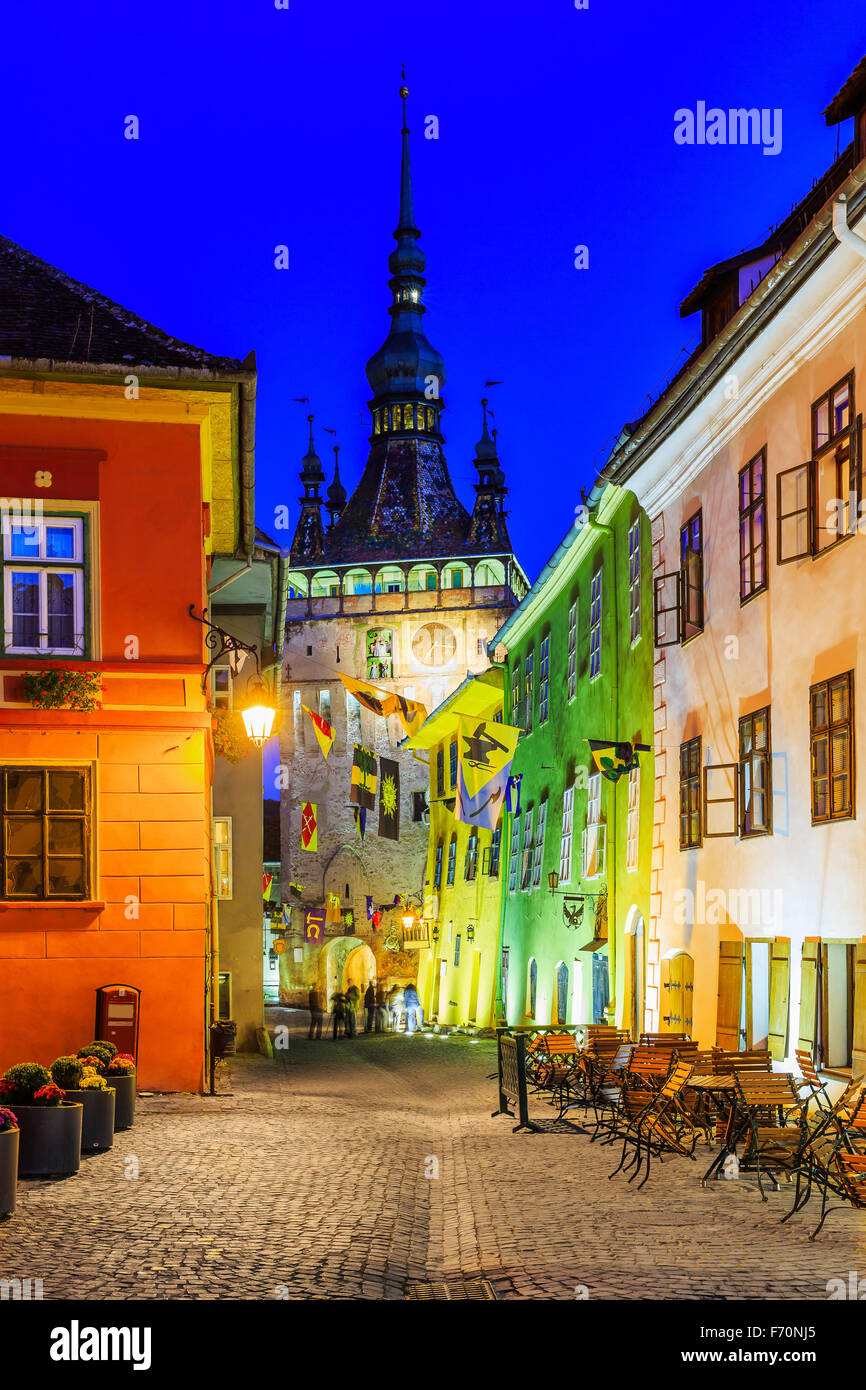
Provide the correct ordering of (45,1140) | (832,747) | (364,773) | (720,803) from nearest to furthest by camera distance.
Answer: (45,1140), (832,747), (720,803), (364,773)

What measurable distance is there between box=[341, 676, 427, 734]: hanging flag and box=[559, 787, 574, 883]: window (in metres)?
3.06

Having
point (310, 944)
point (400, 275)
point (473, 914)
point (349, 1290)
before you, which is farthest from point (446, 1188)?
point (400, 275)

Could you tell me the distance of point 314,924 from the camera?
63.7m

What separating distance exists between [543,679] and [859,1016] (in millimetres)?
18787

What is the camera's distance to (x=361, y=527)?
83312mm

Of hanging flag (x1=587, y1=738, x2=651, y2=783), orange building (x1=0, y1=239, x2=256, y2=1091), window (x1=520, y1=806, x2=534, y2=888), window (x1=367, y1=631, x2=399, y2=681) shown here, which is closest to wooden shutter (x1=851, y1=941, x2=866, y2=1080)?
orange building (x1=0, y1=239, x2=256, y2=1091)

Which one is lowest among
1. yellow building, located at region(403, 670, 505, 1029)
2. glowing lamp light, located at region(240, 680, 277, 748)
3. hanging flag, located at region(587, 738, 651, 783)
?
yellow building, located at region(403, 670, 505, 1029)

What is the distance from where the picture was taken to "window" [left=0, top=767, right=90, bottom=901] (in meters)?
15.9

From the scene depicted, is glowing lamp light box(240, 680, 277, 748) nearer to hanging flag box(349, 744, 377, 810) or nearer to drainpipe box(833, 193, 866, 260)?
drainpipe box(833, 193, 866, 260)

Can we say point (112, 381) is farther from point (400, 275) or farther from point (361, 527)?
point (400, 275)

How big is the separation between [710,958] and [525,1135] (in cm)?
358

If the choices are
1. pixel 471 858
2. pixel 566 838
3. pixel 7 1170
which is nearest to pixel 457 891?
pixel 471 858

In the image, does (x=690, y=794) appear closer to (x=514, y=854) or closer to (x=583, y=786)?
(x=583, y=786)

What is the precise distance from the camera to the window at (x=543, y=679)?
30625 mm
